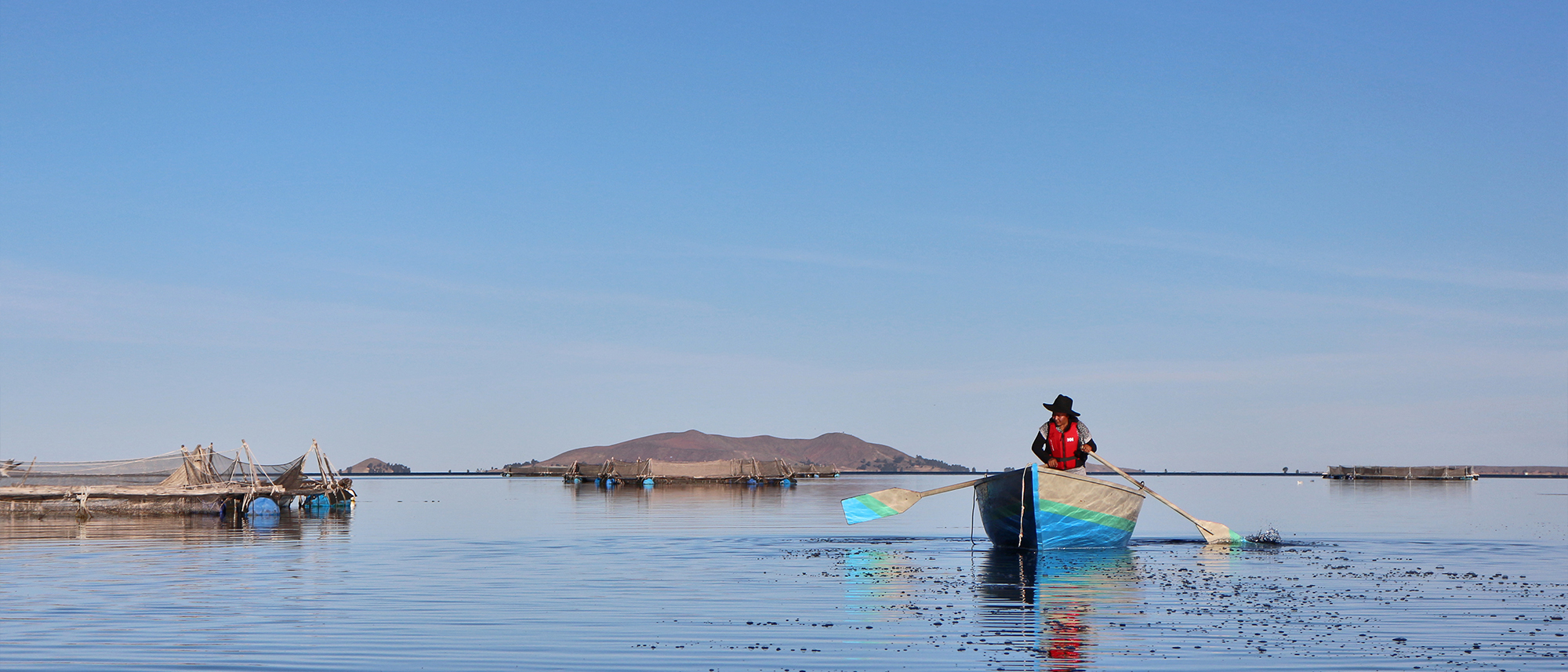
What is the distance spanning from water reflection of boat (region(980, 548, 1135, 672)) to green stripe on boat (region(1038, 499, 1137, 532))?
0.69m

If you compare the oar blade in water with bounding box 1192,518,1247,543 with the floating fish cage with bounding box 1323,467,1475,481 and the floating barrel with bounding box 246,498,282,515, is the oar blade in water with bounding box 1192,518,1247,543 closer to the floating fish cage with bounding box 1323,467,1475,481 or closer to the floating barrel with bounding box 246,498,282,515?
the floating barrel with bounding box 246,498,282,515

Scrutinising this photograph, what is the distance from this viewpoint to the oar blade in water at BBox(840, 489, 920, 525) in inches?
1308

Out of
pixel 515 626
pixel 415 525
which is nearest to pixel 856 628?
pixel 515 626

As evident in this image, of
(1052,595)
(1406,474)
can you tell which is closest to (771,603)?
(1052,595)

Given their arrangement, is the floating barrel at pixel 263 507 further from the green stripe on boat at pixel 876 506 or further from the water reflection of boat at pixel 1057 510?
the water reflection of boat at pixel 1057 510

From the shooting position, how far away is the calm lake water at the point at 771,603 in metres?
14.6

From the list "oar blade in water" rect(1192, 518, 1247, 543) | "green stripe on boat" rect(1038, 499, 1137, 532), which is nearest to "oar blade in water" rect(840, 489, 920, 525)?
"green stripe on boat" rect(1038, 499, 1137, 532)

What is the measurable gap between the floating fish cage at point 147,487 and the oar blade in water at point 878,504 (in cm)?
3321

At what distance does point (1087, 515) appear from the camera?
97.6ft

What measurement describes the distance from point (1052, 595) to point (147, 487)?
155 feet

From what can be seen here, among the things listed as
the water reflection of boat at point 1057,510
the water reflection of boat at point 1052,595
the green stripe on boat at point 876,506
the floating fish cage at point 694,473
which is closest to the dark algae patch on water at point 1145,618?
the water reflection of boat at point 1052,595

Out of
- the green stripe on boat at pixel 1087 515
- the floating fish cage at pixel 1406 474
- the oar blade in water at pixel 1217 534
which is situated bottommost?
the floating fish cage at pixel 1406 474

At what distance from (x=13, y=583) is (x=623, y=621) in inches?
500

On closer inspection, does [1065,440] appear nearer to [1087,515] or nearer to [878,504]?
[1087,515]
